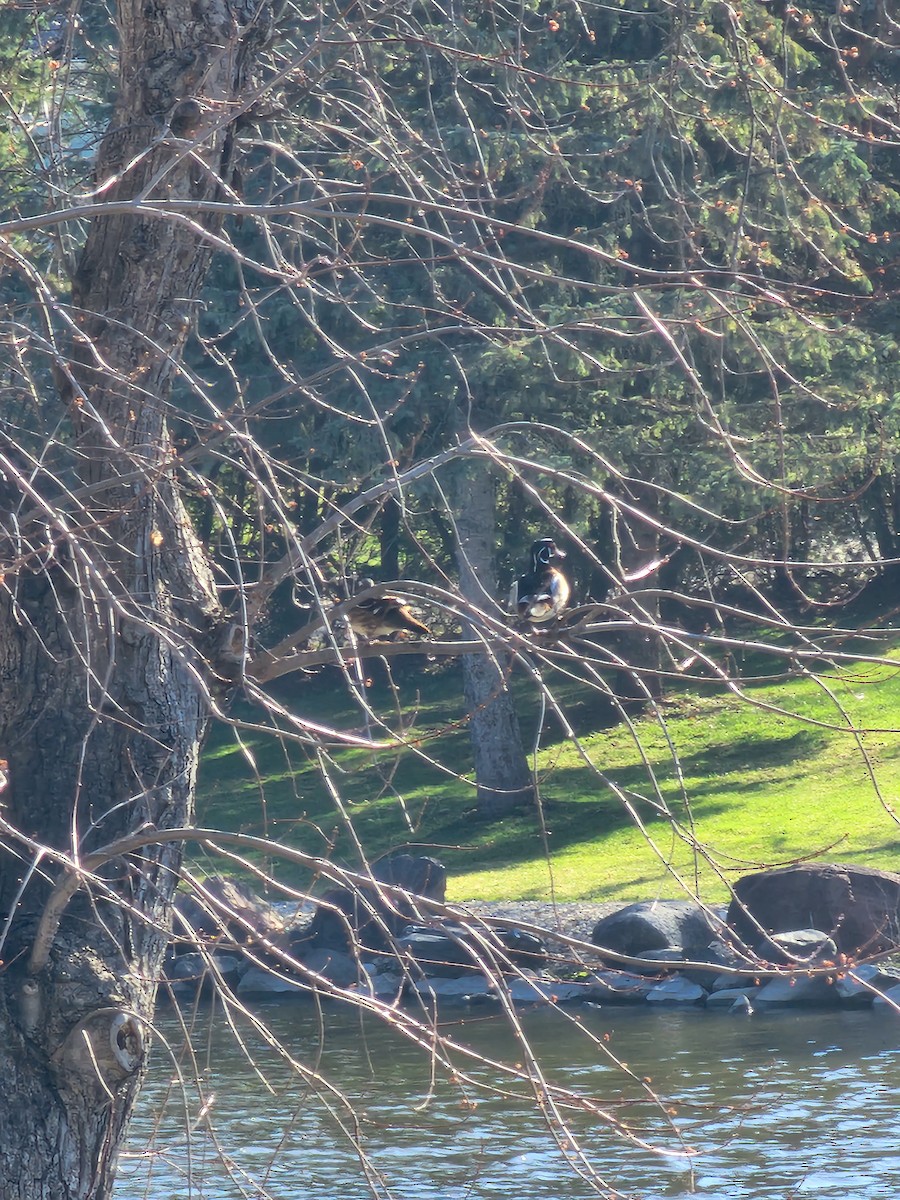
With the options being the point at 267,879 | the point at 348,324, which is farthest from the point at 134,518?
the point at 348,324

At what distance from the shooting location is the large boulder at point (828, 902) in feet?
47.7

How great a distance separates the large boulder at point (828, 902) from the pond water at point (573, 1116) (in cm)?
89

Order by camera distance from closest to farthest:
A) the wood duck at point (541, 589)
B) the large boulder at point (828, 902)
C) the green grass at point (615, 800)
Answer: the wood duck at point (541, 589) → the large boulder at point (828, 902) → the green grass at point (615, 800)

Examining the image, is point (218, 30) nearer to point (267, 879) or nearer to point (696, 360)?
point (267, 879)

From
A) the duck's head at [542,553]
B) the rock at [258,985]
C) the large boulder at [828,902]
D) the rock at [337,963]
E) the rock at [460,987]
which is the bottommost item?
the rock at [258,985]

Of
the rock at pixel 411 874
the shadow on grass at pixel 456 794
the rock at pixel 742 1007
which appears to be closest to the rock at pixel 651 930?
the rock at pixel 742 1007

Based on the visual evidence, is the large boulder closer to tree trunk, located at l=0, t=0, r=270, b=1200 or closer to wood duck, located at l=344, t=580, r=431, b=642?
wood duck, located at l=344, t=580, r=431, b=642

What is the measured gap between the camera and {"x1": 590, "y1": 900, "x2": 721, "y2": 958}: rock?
14.8m

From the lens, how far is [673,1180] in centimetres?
1019

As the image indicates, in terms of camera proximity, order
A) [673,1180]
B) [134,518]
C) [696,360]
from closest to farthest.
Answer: [134,518] < [673,1180] < [696,360]

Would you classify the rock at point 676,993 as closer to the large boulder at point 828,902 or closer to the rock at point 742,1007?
the rock at point 742,1007

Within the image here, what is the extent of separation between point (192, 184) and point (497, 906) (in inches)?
503

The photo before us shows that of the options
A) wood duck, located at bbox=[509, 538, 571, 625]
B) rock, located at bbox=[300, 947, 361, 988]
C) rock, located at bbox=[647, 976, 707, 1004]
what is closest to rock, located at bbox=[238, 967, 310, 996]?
rock, located at bbox=[300, 947, 361, 988]

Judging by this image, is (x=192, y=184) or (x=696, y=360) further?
(x=696, y=360)
